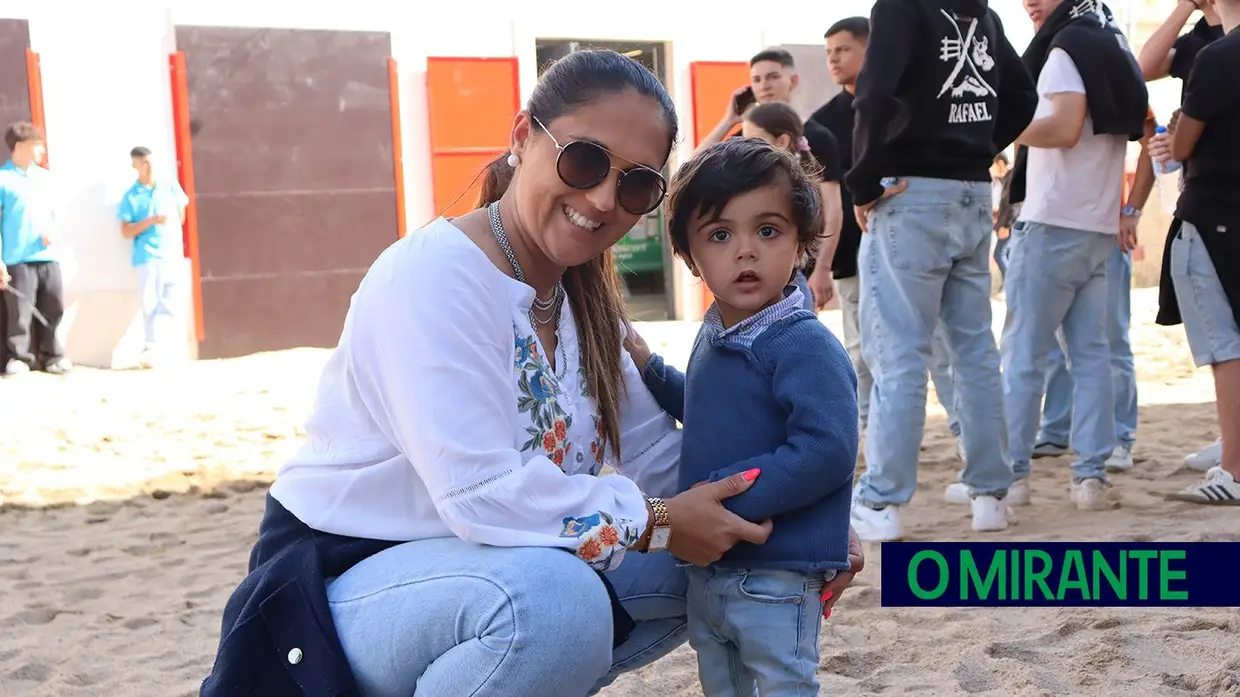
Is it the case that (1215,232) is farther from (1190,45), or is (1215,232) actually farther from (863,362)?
(863,362)

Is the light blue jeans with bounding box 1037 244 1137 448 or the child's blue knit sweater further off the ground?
the child's blue knit sweater

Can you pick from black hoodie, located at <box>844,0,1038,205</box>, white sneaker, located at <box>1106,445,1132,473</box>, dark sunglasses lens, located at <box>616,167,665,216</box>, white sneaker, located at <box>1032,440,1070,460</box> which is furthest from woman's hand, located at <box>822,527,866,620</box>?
white sneaker, located at <box>1032,440,1070,460</box>

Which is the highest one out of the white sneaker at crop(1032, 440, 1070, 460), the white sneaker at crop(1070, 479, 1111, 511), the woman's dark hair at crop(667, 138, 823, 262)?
the woman's dark hair at crop(667, 138, 823, 262)

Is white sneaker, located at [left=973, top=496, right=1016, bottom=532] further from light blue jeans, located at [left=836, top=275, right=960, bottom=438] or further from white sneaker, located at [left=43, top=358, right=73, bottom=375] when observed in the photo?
white sneaker, located at [left=43, top=358, right=73, bottom=375]

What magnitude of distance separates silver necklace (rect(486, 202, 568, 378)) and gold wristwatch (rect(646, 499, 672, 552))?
0.91 ft

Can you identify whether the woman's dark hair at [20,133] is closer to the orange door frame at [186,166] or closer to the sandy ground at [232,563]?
the orange door frame at [186,166]

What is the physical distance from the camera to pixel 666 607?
6.97 feet

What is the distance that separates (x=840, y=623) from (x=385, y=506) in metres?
1.51

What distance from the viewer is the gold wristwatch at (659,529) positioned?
73.4 inches

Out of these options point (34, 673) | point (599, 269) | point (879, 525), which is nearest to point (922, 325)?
point (879, 525)

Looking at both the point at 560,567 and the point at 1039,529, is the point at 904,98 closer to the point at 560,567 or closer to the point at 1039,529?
the point at 1039,529

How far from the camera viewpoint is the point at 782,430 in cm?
200

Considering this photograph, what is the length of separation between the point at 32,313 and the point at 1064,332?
7.14 m

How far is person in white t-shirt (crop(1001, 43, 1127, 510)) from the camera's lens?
4066 millimetres
